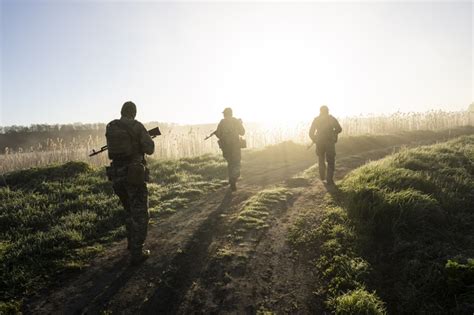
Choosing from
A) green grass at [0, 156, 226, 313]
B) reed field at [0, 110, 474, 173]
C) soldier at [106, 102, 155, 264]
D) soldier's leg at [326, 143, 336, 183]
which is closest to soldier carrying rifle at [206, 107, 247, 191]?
green grass at [0, 156, 226, 313]

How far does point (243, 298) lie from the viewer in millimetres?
5109

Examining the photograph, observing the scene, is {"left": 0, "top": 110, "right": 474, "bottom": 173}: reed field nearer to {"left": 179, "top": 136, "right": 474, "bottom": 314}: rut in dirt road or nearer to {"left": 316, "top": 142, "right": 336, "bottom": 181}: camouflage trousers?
{"left": 316, "top": 142, "right": 336, "bottom": 181}: camouflage trousers

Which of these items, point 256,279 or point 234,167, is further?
point 234,167

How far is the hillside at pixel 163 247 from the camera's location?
523 centimetres

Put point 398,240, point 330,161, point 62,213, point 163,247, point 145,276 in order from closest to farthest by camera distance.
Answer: point 145,276, point 398,240, point 163,247, point 62,213, point 330,161

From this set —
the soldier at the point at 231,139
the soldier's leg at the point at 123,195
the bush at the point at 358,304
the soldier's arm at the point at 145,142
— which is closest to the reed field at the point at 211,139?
the soldier at the point at 231,139

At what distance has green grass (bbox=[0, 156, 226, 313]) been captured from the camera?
20.6ft

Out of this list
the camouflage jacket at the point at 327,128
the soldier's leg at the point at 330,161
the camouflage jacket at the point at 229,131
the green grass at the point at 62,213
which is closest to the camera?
the green grass at the point at 62,213

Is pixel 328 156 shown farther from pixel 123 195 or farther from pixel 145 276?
pixel 145 276

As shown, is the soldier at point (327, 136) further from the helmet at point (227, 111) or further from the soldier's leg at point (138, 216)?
the soldier's leg at point (138, 216)

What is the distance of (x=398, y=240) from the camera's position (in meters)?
6.28

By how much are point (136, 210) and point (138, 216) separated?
12 cm

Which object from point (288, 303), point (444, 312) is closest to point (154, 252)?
point (288, 303)

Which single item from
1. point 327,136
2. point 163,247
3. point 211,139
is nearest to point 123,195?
point 163,247
